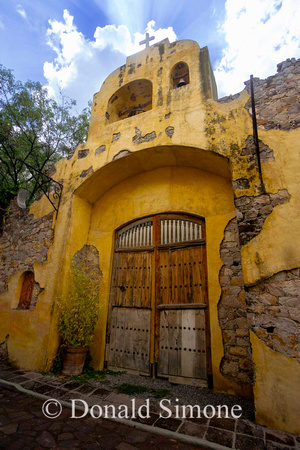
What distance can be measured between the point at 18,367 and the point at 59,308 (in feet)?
4.94

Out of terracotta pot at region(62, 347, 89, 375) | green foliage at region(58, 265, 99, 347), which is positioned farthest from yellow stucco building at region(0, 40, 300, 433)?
terracotta pot at region(62, 347, 89, 375)

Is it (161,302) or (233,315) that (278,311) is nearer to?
(233,315)

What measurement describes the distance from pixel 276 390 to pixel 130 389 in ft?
7.41

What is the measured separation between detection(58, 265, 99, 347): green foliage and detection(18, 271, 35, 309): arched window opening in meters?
1.26

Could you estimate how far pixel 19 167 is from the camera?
33.0 ft

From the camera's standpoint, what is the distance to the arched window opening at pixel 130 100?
666cm

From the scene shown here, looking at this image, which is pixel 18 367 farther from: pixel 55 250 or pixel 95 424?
pixel 95 424

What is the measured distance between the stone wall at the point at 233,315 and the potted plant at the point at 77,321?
2600 mm

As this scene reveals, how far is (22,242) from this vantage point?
6.11 meters

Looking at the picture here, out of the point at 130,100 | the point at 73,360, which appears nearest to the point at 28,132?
the point at 130,100

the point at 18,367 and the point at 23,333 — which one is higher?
the point at 23,333

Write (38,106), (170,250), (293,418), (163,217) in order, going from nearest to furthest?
(293,418), (170,250), (163,217), (38,106)

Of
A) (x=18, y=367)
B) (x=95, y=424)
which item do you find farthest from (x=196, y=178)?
(x=18, y=367)

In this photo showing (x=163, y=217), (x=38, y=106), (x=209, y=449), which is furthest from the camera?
(x=38, y=106)
